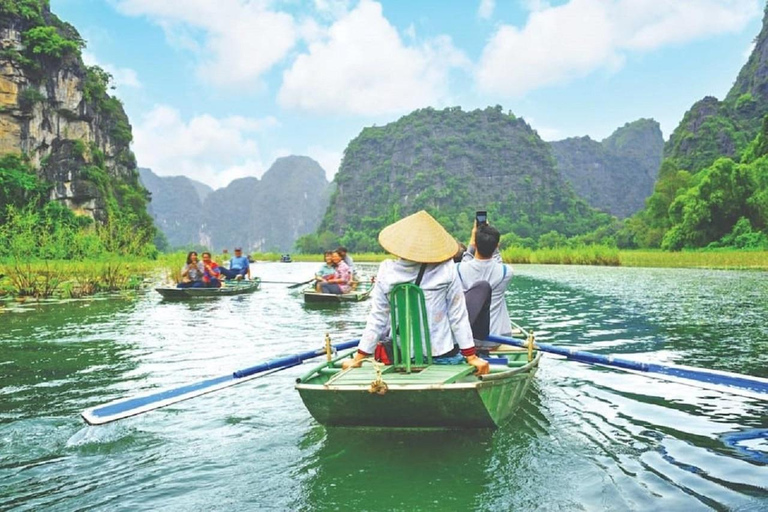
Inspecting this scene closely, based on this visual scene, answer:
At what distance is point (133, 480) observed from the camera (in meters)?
3.13

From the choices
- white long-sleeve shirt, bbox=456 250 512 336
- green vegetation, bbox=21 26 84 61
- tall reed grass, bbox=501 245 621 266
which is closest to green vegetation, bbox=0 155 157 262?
green vegetation, bbox=21 26 84 61

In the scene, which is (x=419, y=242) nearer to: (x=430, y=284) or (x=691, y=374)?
(x=430, y=284)

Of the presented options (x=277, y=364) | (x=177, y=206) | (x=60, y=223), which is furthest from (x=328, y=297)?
(x=177, y=206)

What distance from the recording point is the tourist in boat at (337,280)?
12.6 meters

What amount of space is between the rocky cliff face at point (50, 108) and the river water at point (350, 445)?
2887 cm

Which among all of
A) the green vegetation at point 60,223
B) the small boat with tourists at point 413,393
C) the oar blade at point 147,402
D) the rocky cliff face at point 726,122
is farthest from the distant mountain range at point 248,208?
the small boat with tourists at point 413,393

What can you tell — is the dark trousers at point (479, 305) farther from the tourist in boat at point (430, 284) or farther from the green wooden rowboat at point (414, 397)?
the green wooden rowboat at point (414, 397)

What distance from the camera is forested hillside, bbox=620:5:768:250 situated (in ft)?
110

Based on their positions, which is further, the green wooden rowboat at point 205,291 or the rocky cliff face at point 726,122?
the rocky cliff face at point 726,122

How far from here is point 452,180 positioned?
307 ft

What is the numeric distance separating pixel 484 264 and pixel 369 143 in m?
108

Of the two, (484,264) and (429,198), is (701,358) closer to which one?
(484,264)

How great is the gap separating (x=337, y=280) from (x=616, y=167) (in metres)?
123

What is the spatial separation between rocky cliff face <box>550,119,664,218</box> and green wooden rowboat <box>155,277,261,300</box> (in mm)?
111758
